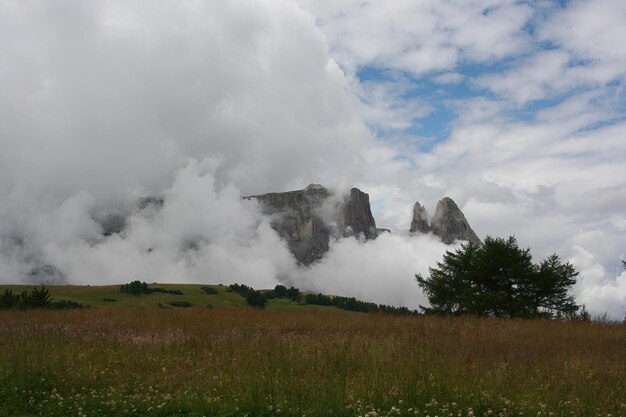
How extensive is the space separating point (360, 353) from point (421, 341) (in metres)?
2.21

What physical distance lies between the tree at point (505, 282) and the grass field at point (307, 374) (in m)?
22.6

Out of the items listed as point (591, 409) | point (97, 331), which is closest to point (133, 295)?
point (97, 331)

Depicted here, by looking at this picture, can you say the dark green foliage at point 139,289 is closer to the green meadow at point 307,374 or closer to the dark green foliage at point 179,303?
the dark green foliage at point 179,303

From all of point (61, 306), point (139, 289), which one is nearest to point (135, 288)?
point (139, 289)

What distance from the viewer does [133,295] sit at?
17650cm

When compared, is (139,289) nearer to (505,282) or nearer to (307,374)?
(505,282)

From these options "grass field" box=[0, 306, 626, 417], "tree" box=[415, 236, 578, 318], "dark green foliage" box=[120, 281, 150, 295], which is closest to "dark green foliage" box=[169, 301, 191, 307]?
"dark green foliage" box=[120, 281, 150, 295]

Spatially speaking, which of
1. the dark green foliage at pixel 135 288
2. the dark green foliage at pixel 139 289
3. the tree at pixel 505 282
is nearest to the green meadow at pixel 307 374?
the tree at pixel 505 282

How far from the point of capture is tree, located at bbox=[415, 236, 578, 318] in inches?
1404

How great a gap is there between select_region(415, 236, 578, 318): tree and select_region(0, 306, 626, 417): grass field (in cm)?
2264

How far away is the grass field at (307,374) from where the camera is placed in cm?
729

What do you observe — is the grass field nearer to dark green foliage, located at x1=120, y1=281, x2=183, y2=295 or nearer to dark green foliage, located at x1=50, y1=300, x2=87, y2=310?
dark green foliage, located at x1=50, y1=300, x2=87, y2=310

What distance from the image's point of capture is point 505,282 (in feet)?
123

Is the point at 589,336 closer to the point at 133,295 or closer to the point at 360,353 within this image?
the point at 360,353
